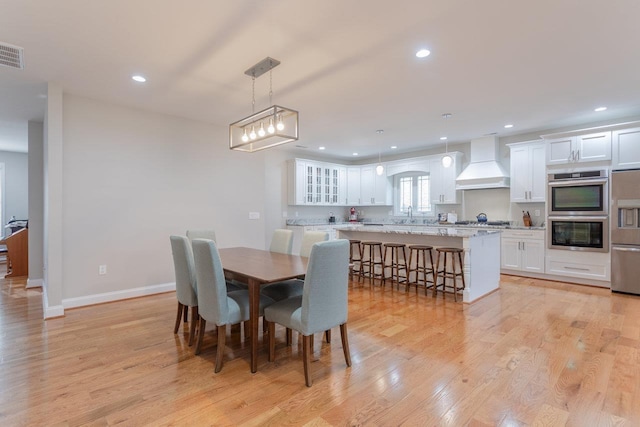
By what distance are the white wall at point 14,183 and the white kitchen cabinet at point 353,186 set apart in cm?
785

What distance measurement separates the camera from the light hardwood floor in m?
1.92

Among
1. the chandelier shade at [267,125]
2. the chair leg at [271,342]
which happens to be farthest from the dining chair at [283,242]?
the chair leg at [271,342]

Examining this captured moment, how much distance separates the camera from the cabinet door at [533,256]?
5.38 m

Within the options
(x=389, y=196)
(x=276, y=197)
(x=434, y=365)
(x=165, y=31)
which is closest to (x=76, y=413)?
(x=434, y=365)

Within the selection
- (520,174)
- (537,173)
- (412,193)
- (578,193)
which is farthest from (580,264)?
(412,193)

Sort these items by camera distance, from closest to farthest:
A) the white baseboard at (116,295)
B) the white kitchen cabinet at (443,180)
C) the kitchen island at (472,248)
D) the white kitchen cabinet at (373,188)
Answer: the white baseboard at (116,295)
the kitchen island at (472,248)
the white kitchen cabinet at (443,180)
the white kitchen cabinet at (373,188)

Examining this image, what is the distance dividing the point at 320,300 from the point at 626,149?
5.19 metres

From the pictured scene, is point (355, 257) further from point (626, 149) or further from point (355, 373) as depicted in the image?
point (626, 149)

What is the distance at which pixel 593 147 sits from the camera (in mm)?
4867

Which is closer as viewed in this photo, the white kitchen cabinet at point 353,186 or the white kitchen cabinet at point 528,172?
the white kitchen cabinet at point 528,172

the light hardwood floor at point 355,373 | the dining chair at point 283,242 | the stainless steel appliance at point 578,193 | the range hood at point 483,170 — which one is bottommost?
the light hardwood floor at point 355,373

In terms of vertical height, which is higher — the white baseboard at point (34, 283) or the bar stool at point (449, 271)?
the bar stool at point (449, 271)

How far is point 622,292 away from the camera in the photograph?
4.55 m

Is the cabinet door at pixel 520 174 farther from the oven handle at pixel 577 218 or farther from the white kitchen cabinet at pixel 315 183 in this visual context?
the white kitchen cabinet at pixel 315 183
